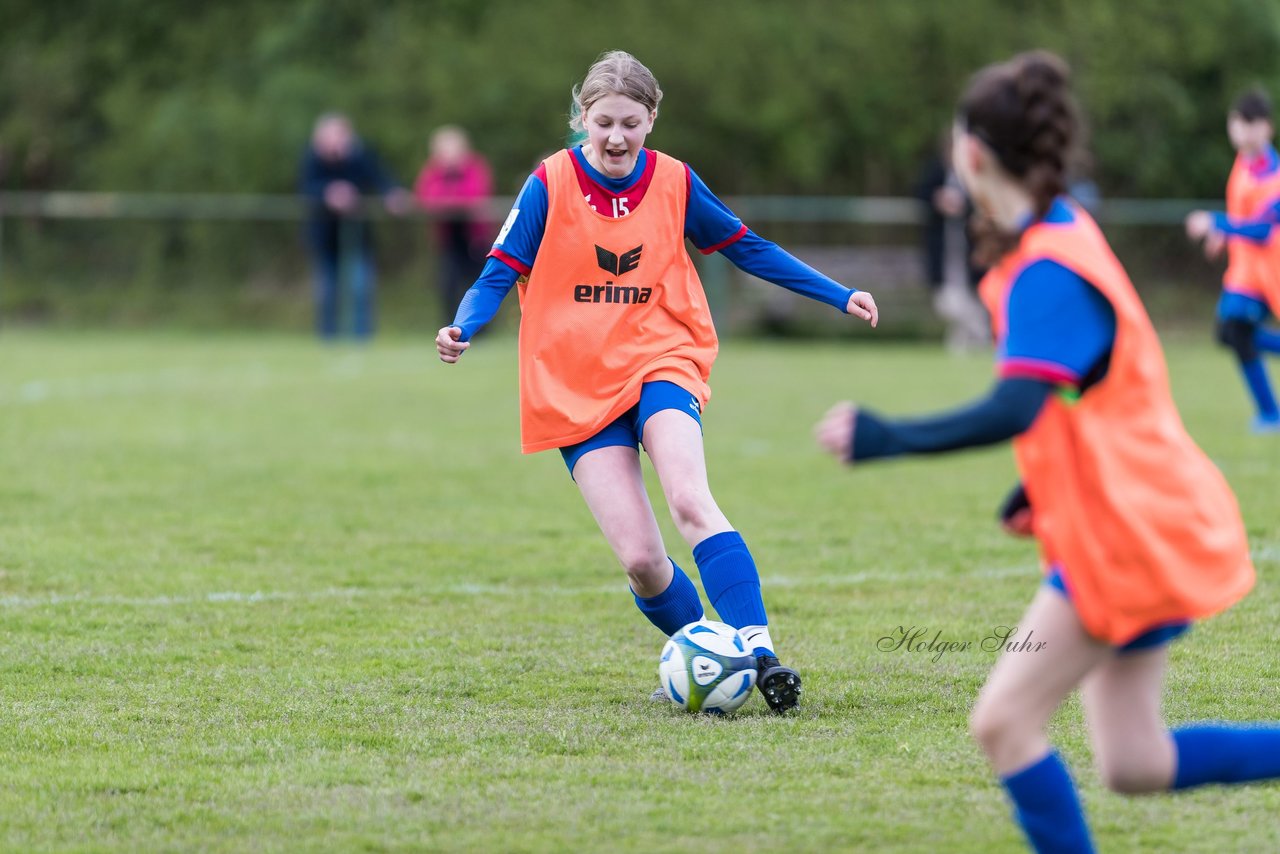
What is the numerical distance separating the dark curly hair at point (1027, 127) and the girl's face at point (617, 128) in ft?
5.68

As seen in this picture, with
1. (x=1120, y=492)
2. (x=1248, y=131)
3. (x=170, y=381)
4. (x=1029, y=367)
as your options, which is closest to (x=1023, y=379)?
(x=1029, y=367)

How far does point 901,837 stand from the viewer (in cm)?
365

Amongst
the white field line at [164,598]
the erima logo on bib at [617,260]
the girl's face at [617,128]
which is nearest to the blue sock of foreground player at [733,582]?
the erima logo on bib at [617,260]

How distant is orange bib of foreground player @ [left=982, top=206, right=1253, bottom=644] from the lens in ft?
9.94

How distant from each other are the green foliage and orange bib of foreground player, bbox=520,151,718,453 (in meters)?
17.5

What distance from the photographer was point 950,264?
19469mm

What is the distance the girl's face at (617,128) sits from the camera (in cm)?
477

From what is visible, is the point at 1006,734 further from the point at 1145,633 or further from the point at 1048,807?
the point at 1145,633

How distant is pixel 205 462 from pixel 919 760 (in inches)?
253

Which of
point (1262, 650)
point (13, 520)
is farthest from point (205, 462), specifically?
point (1262, 650)

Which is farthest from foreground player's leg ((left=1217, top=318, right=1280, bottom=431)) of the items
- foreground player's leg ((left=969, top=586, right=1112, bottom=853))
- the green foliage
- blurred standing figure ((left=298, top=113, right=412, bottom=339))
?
the green foliage

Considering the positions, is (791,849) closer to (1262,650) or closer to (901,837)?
(901,837)

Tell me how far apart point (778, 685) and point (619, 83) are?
1695 millimetres

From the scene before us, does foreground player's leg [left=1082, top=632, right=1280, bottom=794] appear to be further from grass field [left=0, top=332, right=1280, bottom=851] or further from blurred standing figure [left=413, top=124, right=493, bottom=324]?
blurred standing figure [left=413, top=124, right=493, bottom=324]
